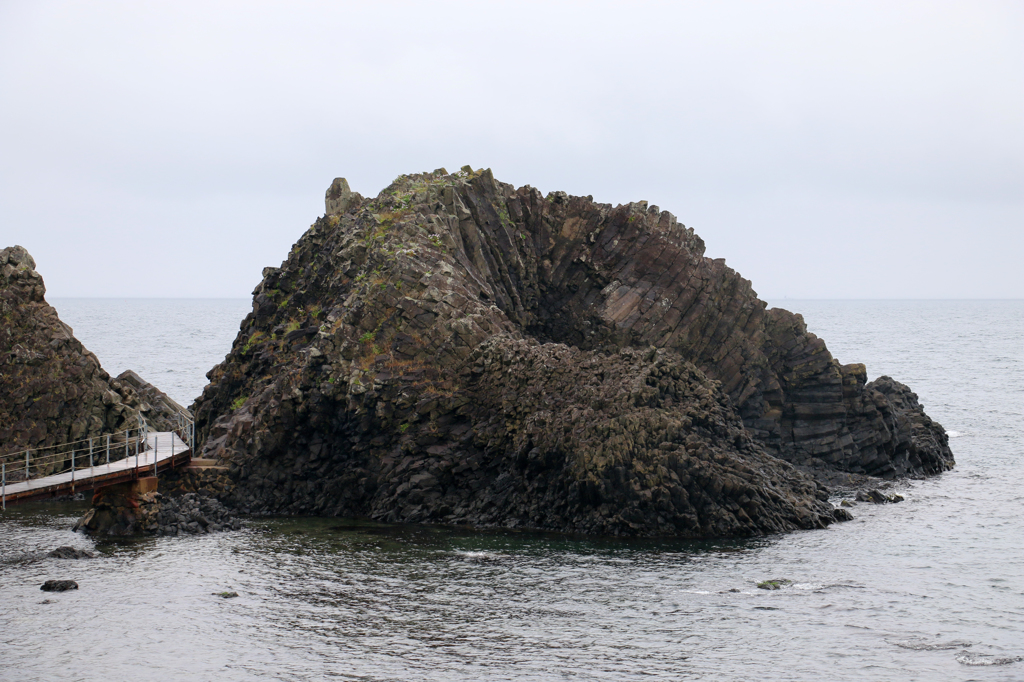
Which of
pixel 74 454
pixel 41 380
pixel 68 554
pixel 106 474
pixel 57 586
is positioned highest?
pixel 41 380

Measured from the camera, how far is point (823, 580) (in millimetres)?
42625

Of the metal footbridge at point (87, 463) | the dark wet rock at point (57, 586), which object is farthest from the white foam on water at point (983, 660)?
the metal footbridge at point (87, 463)

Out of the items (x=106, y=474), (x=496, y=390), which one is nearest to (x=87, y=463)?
(x=106, y=474)

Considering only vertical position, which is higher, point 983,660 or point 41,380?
point 41,380

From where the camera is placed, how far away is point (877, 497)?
59.1m

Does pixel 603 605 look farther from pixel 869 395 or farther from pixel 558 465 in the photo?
pixel 869 395

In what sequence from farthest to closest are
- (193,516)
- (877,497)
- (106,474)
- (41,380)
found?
(877,497) < (41,380) < (193,516) < (106,474)

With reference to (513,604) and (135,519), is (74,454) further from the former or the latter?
(513,604)

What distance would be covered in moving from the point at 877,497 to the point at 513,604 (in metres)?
28.5

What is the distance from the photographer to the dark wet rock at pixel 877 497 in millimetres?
59031

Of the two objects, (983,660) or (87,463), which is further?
(87,463)

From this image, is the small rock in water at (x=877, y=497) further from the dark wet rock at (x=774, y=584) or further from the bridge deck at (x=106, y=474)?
the bridge deck at (x=106, y=474)

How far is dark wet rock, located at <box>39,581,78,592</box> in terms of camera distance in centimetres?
4078

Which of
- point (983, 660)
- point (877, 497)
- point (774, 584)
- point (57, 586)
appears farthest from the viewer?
point (877, 497)
